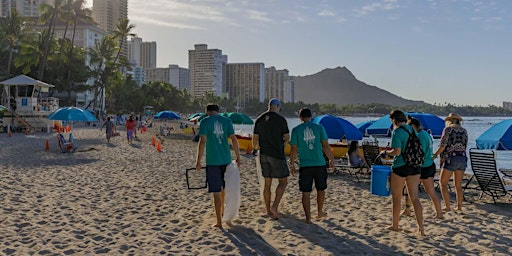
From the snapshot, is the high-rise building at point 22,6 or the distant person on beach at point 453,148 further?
the high-rise building at point 22,6

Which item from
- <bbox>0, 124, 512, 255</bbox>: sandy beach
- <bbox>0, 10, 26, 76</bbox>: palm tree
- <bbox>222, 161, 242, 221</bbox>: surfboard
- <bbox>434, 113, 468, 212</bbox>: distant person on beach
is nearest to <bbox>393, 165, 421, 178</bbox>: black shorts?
<bbox>0, 124, 512, 255</bbox>: sandy beach

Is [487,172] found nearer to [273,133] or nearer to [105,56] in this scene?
[273,133]

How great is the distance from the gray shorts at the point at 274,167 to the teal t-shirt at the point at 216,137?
2.26 feet

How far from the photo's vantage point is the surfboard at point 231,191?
5734 millimetres

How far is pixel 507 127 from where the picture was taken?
7.73 meters

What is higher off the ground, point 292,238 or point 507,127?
point 507,127

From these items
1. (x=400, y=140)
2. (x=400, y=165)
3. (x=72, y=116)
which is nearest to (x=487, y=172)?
(x=400, y=165)

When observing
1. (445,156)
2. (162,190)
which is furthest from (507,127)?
(162,190)

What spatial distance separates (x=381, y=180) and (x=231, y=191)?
2.24 metres

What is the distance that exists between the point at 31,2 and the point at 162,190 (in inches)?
5737

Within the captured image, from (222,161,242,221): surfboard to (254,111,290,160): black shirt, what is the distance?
0.55 m

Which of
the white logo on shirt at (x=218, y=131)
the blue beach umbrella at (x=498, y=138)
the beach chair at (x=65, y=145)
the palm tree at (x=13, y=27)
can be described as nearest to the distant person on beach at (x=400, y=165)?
the white logo on shirt at (x=218, y=131)

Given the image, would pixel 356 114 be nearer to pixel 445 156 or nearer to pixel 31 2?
pixel 31 2

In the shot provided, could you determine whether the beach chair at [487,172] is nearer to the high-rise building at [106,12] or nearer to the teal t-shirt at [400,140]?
the teal t-shirt at [400,140]
